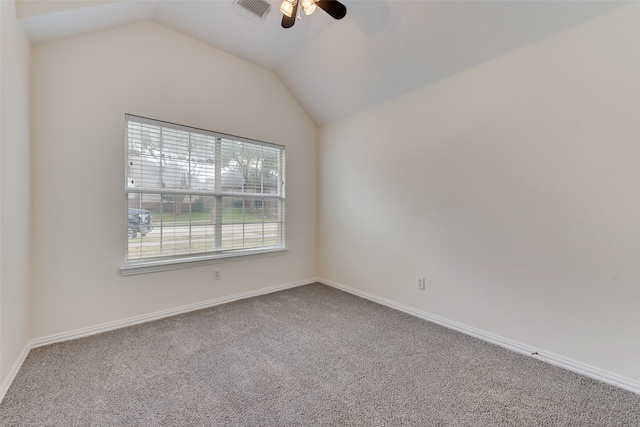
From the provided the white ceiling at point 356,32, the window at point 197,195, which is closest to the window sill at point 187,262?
the window at point 197,195

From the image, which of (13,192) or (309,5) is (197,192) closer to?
(13,192)

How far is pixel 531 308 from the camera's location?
6.69ft

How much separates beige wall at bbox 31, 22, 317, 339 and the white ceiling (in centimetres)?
17

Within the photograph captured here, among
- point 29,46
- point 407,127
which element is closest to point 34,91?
point 29,46

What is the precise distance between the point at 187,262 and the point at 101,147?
1303 mm

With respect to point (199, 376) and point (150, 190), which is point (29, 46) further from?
point (199, 376)

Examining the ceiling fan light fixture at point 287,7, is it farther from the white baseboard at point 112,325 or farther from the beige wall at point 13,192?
the white baseboard at point 112,325

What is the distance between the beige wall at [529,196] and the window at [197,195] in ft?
4.77

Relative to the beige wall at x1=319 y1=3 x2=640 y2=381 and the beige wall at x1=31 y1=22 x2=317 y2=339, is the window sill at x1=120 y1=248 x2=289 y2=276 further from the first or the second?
the beige wall at x1=319 y1=3 x2=640 y2=381

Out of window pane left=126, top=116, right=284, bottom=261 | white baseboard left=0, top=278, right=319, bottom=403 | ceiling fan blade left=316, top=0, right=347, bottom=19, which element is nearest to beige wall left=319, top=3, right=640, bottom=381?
ceiling fan blade left=316, top=0, right=347, bottom=19

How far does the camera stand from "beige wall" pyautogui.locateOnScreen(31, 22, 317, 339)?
6.97ft

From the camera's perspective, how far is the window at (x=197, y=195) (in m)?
2.57

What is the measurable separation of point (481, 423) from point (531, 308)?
1.08 meters

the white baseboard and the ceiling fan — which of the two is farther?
the ceiling fan
